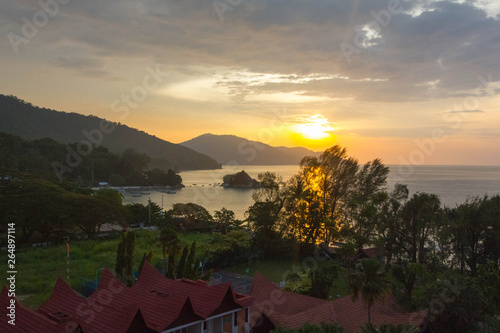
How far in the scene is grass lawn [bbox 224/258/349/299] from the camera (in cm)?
2653

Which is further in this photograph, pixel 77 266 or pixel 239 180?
pixel 239 180

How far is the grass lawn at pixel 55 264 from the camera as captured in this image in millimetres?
21297

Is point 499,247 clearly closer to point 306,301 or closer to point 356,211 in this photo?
point 356,211

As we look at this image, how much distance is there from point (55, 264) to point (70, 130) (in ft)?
448

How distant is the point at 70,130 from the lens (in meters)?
150

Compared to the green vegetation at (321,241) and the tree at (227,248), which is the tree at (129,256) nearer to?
the green vegetation at (321,241)

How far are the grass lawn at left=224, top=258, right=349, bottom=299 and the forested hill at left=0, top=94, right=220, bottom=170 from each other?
336 ft

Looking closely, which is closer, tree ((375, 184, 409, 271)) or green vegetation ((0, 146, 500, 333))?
green vegetation ((0, 146, 500, 333))

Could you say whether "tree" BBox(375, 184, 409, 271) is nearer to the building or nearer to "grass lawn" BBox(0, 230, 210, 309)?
"grass lawn" BBox(0, 230, 210, 309)

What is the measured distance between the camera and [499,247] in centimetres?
2381

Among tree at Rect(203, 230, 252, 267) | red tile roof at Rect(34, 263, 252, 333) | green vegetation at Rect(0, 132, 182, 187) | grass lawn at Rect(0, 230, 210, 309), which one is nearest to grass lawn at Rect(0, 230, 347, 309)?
grass lawn at Rect(0, 230, 210, 309)

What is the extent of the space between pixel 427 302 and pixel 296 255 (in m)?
17.4

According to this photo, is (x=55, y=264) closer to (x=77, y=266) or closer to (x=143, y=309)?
(x=77, y=266)

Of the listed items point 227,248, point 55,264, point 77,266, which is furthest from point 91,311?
point 227,248
